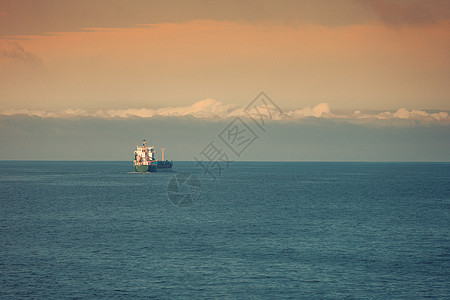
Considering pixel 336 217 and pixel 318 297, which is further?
pixel 336 217

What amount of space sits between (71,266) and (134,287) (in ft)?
29.1

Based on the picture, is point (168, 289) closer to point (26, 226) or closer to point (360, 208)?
point (26, 226)

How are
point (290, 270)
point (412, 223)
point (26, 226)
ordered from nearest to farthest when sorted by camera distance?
point (290, 270)
point (26, 226)
point (412, 223)

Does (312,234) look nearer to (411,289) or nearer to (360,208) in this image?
(411,289)

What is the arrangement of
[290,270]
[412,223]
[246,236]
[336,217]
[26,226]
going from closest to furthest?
[290,270]
[246,236]
[26,226]
[412,223]
[336,217]

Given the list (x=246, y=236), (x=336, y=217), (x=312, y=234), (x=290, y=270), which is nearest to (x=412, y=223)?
(x=336, y=217)

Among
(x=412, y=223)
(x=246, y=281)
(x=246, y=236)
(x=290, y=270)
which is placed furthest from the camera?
(x=412, y=223)

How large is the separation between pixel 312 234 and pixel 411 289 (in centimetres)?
2343

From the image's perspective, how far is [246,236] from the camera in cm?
5931

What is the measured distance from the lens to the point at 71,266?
43875mm

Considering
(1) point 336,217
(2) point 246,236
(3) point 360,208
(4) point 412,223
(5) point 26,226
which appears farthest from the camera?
(3) point 360,208

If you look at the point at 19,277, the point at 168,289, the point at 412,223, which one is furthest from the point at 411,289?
the point at 412,223

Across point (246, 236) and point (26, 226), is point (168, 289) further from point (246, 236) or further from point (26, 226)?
point (26, 226)

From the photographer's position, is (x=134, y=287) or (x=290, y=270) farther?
(x=290, y=270)
